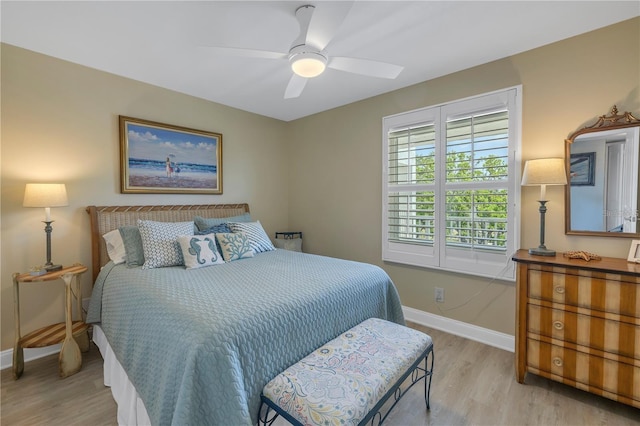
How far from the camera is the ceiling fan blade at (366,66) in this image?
1903 millimetres

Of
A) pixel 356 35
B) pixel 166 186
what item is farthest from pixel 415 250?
pixel 166 186

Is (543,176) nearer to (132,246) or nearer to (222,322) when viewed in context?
(222,322)

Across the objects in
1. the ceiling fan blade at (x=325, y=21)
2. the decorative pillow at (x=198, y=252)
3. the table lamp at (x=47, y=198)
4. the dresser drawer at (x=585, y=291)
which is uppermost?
the ceiling fan blade at (x=325, y=21)

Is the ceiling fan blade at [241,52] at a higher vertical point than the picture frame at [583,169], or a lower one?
higher

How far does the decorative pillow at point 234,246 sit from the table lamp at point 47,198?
3.97 ft

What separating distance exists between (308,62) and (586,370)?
2.61 metres

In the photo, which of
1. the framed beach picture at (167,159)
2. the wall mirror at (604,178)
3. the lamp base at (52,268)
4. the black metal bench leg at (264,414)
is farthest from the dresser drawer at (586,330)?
the lamp base at (52,268)

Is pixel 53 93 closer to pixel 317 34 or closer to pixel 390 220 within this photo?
pixel 317 34

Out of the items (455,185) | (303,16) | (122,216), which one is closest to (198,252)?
(122,216)

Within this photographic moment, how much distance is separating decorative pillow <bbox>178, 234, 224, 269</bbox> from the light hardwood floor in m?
1.01

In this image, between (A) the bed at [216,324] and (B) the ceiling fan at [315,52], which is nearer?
(A) the bed at [216,324]

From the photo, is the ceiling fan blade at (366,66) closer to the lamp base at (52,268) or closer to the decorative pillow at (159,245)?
the decorative pillow at (159,245)

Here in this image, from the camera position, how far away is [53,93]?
244cm

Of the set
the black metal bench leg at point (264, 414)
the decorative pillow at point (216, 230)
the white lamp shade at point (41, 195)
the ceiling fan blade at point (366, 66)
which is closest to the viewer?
the black metal bench leg at point (264, 414)
